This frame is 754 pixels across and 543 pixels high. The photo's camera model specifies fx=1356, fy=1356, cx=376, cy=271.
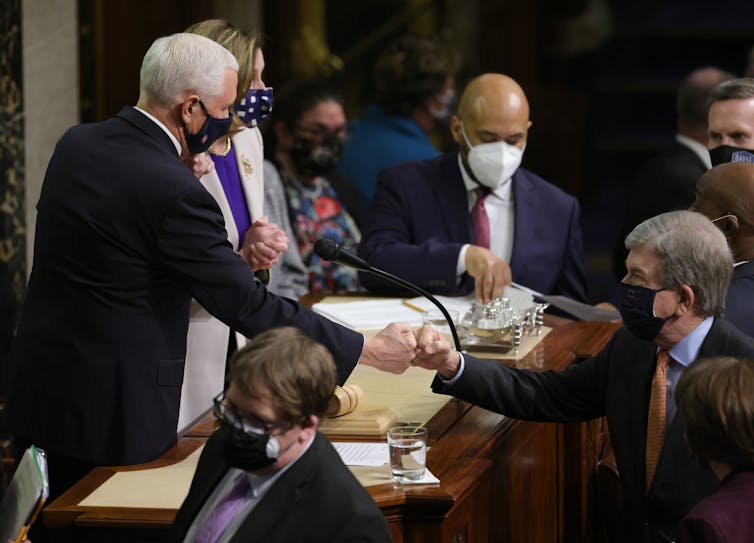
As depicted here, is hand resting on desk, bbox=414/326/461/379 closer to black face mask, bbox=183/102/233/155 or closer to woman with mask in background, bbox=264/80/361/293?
black face mask, bbox=183/102/233/155

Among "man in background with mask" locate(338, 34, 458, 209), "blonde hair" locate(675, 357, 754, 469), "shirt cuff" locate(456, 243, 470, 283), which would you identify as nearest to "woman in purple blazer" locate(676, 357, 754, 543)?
"blonde hair" locate(675, 357, 754, 469)

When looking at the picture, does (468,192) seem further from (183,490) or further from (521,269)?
(183,490)

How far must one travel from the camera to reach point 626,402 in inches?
125

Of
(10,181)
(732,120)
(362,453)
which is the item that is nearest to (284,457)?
(362,453)

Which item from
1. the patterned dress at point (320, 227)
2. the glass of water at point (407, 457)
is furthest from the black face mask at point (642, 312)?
the patterned dress at point (320, 227)

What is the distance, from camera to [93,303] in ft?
10.3

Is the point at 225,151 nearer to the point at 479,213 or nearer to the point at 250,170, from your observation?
the point at 250,170

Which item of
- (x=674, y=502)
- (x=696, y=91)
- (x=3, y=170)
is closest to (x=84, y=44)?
(x=3, y=170)

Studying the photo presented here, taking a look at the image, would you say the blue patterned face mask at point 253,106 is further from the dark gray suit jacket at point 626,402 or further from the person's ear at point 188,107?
the dark gray suit jacket at point 626,402

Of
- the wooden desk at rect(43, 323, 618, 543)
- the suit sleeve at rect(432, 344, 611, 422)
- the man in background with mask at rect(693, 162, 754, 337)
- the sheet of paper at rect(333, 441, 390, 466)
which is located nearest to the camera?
the wooden desk at rect(43, 323, 618, 543)

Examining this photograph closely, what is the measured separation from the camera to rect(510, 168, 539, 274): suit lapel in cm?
468

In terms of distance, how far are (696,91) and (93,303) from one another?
336 centimetres

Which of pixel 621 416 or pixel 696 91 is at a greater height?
pixel 696 91

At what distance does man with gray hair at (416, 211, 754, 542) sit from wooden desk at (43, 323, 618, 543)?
0.30m
